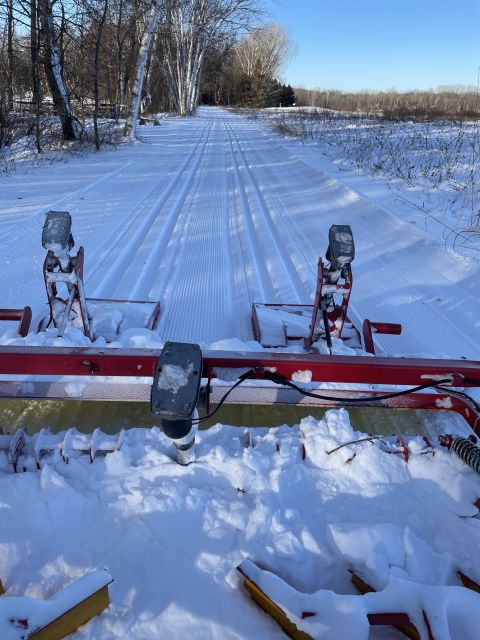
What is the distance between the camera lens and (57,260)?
123 inches

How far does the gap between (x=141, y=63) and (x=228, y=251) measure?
40.7 ft

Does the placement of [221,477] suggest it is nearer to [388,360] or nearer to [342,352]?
[388,360]

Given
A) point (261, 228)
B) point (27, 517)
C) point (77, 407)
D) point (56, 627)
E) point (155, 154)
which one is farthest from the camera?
point (155, 154)

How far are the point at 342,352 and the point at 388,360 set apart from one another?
97cm

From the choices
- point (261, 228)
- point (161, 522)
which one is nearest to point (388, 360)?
point (161, 522)

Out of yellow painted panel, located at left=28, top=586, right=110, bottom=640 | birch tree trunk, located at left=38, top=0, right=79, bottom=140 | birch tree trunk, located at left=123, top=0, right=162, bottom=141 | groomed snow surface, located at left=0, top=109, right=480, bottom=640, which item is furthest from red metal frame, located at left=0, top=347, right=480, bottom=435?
birch tree trunk, located at left=123, top=0, right=162, bottom=141

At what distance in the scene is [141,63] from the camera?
14.8 m

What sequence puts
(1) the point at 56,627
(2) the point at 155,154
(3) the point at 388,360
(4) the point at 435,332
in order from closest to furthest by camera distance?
(1) the point at 56,627, (3) the point at 388,360, (4) the point at 435,332, (2) the point at 155,154

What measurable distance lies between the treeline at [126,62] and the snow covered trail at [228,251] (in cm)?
484

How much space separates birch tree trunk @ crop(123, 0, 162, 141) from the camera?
1417 cm

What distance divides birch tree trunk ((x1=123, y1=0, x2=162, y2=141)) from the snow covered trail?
6.92 m

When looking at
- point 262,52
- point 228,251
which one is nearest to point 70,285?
point 228,251

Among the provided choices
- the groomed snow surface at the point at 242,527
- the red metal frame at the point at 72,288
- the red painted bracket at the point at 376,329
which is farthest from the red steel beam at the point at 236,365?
the red painted bracket at the point at 376,329

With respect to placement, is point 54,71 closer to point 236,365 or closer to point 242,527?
point 236,365
